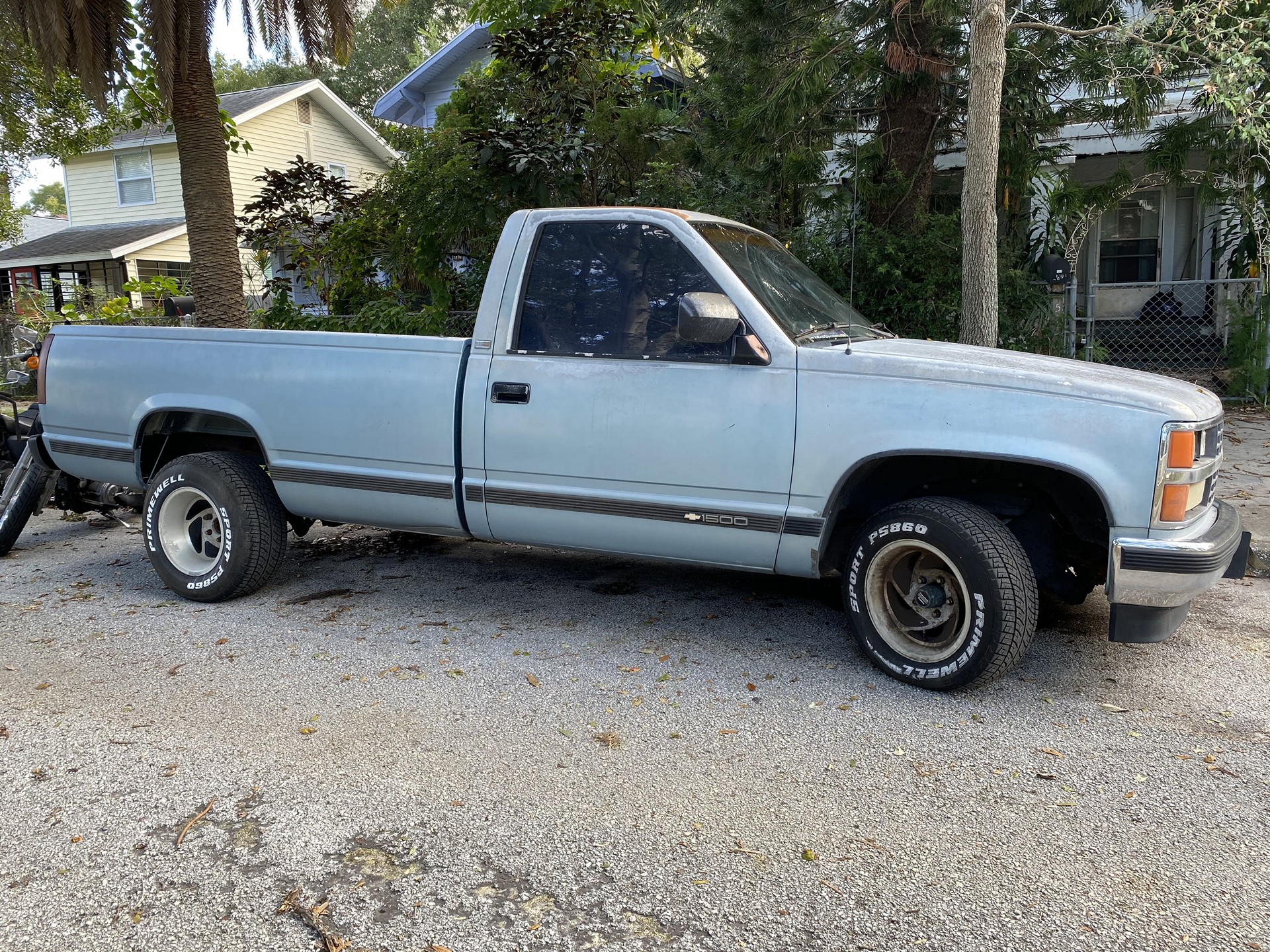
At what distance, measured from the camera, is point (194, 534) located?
18.7ft

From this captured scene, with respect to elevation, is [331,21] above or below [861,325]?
above

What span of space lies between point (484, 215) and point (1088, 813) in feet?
27.3

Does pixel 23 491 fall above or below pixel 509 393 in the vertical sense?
below

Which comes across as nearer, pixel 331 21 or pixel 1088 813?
pixel 1088 813

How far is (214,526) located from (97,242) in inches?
997

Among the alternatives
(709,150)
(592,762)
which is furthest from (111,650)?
(709,150)

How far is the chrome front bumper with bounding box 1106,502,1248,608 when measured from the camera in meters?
3.79

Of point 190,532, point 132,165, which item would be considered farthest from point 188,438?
point 132,165

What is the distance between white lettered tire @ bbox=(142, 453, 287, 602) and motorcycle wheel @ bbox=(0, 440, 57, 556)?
1412 millimetres

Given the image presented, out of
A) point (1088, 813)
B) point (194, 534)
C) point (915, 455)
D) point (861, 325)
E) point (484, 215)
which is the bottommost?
point (1088, 813)

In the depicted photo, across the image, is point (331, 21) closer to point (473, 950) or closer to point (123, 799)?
point (123, 799)

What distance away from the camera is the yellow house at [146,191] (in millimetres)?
26859

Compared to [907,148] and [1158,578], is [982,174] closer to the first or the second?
[907,148]

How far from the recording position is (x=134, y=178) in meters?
28.3
